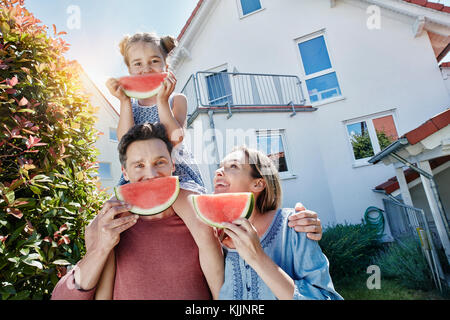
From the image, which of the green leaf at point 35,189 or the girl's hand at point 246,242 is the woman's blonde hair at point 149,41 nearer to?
the green leaf at point 35,189

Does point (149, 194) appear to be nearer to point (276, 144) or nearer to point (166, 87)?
point (166, 87)

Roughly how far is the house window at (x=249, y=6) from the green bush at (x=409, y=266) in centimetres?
940

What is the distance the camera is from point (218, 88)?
32.1ft

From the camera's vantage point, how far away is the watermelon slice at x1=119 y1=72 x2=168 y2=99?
1174 millimetres

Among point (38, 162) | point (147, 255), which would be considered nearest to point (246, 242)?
point (147, 255)

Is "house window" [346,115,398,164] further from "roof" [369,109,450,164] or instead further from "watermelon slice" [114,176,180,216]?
"watermelon slice" [114,176,180,216]

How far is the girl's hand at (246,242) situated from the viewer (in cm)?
93

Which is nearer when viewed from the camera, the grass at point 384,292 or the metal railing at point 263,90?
the grass at point 384,292

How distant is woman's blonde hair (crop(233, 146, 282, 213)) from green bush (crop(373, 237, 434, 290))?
506 centimetres

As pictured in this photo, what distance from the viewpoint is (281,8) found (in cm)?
948

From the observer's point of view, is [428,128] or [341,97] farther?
[341,97]

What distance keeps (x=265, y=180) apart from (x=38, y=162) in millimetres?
1513

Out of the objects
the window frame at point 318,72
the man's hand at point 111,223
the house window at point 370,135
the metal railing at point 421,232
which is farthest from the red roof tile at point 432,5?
the man's hand at point 111,223

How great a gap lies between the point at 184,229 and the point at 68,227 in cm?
97
